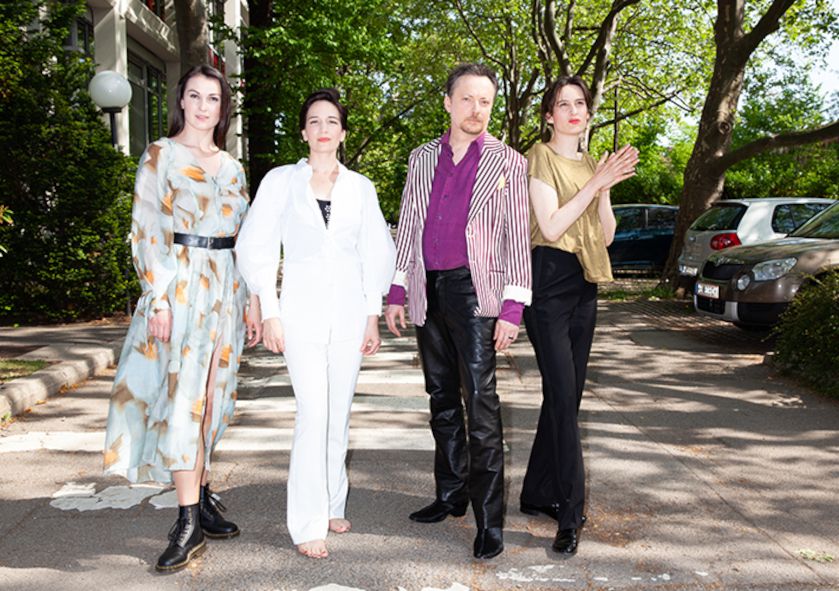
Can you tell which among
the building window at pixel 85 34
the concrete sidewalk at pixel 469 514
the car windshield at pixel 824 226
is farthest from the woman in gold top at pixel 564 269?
the building window at pixel 85 34

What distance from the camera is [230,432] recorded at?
21.5 ft

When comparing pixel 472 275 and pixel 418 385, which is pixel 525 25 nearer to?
pixel 418 385

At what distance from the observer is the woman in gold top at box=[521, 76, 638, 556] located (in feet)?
13.4

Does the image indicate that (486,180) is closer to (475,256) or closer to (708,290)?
(475,256)

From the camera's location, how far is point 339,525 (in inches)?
173

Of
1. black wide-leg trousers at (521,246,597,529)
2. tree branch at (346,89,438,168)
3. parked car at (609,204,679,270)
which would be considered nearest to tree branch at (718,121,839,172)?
parked car at (609,204,679,270)

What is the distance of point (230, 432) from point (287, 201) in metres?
2.93

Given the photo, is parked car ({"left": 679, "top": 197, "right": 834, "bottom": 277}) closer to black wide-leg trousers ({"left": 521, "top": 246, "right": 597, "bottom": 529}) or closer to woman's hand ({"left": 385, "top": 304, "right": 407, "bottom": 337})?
black wide-leg trousers ({"left": 521, "top": 246, "right": 597, "bottom": 529})

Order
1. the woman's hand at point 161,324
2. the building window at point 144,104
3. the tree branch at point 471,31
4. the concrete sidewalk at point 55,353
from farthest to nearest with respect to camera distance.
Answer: the tree branch at point 471,31 → the building window at point 144,104 → the concrete sidewalk at point 55,353 → the woman's hand at point 161,324

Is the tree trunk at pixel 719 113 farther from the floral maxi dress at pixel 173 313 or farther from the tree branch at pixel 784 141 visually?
the floral maxi dress at pixel 173 313

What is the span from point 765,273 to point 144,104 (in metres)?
20.7

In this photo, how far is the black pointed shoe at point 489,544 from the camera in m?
4.00

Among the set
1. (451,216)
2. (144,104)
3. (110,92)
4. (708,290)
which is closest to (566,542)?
(451,216)

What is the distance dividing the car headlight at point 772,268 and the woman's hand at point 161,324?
7882 mm
